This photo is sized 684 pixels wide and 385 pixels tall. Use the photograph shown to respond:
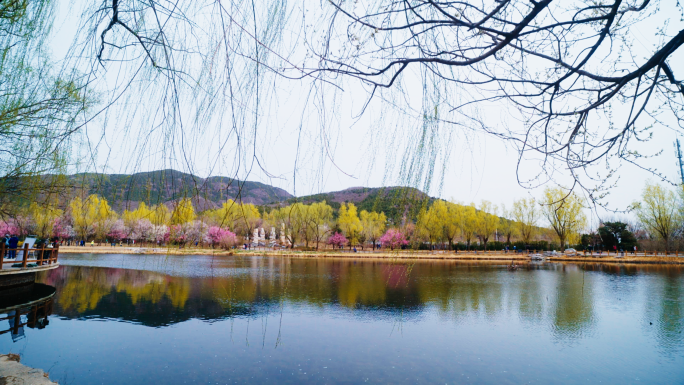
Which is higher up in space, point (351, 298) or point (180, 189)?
point (180, 189)

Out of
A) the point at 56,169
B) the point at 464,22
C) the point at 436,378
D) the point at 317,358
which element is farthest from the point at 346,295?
the point at 464,22

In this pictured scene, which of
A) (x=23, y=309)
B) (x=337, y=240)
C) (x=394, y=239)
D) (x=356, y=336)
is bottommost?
(x=356, y=336)

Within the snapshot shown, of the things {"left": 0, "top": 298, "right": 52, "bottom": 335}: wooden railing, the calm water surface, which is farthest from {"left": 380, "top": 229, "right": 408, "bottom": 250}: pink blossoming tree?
{"left": 0, "top": 298, "right": 52, "bottom": 335}: wooden railing

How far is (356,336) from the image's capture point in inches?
383

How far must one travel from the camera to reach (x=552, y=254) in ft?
121

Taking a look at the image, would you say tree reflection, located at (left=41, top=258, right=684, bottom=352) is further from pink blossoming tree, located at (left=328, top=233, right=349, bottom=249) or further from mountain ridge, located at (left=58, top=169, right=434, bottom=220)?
pink blossoming tree, located at (left=328, top=233, right=349, bottom=249)

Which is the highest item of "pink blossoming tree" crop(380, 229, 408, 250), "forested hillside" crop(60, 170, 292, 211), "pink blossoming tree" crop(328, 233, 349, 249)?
"forested hillside" crop(60, 170, 292, 211)

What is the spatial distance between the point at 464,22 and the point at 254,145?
1.00 m

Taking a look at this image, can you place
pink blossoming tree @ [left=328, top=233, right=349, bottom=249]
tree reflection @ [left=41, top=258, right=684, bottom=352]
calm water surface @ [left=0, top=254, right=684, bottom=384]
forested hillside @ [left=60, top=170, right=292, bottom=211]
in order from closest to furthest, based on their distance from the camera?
forested hillside @ [left=60, top=170, right=292, bottom=211], calm water surface @ [left=0, top=254, right=684, bottom=384], tree reflection @ [left=41, top=258, right=684, bottom=352], pink blossoming tree @ [left=328, top=233, right=349, bottom=249]

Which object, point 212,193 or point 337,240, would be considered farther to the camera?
point 337,240

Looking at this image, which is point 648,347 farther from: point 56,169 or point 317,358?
point 56,169

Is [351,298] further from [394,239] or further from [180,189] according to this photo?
[180,189]

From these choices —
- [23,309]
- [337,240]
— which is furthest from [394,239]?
[337,240]

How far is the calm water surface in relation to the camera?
731cm
